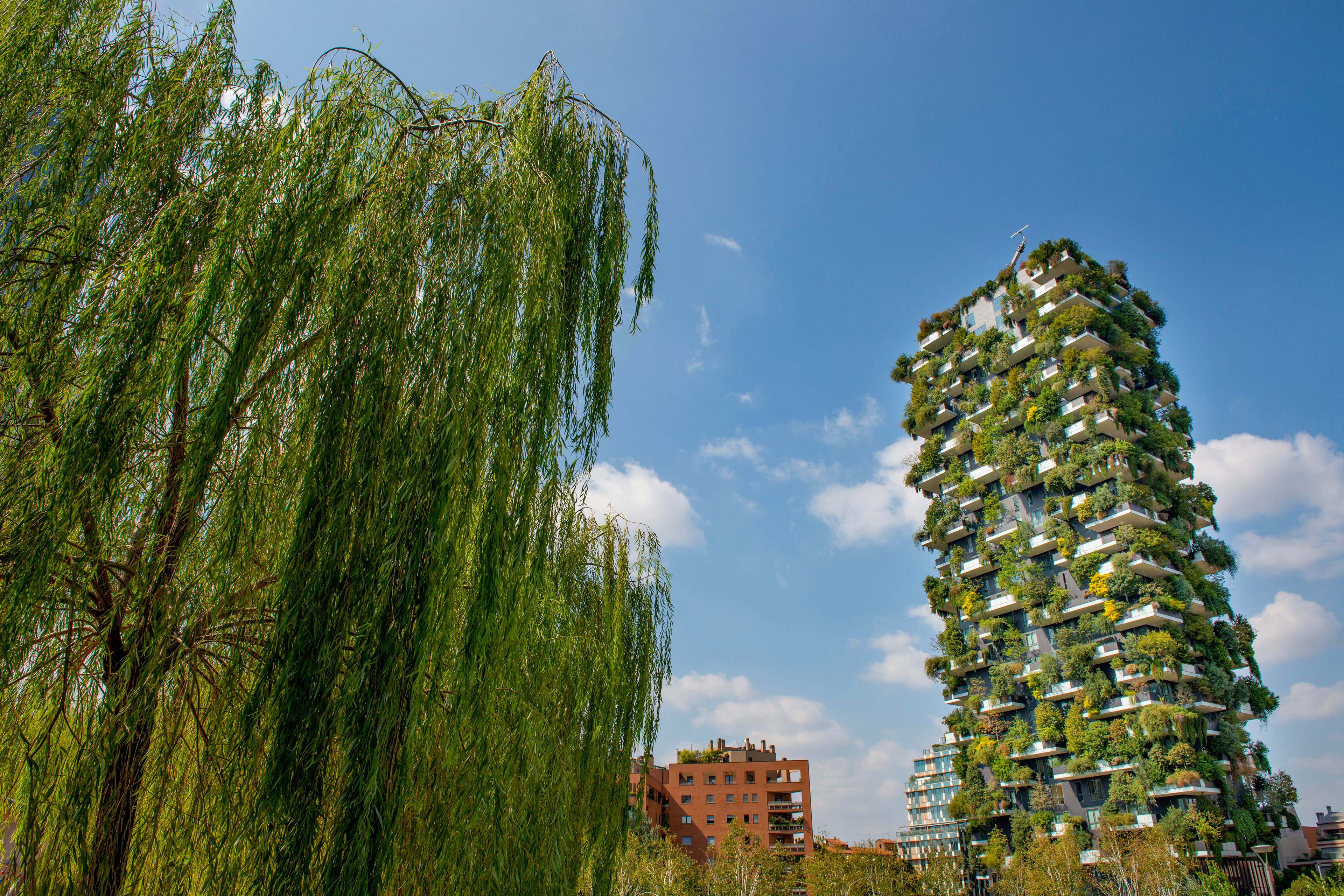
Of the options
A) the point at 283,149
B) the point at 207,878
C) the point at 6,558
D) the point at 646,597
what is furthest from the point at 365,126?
the point at 646,597

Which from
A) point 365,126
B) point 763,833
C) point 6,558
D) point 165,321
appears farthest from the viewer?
point 763,833

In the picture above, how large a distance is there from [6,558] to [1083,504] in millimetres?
43044

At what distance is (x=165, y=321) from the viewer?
421cm

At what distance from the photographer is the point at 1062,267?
4425 cm

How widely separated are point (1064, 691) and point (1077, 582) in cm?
547

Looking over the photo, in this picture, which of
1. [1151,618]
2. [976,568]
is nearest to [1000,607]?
[976,568]

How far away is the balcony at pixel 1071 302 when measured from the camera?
42.9m

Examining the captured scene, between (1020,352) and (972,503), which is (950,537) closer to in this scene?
(972,503)

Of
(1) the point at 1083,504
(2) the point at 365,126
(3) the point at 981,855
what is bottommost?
(3) the point at 981,855

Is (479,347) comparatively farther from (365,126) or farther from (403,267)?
(365,126)

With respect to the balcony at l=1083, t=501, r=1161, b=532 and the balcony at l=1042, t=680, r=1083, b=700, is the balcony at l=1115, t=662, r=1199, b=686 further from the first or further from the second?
the balcony at l=1083, t=501, r=1161, b=532

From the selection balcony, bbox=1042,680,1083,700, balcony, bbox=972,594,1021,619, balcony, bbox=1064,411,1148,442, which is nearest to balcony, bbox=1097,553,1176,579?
balcony, bbox=972,594,1021,619

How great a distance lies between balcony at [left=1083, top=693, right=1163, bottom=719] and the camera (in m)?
33.9

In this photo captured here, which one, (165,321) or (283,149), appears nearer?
(165,321)
